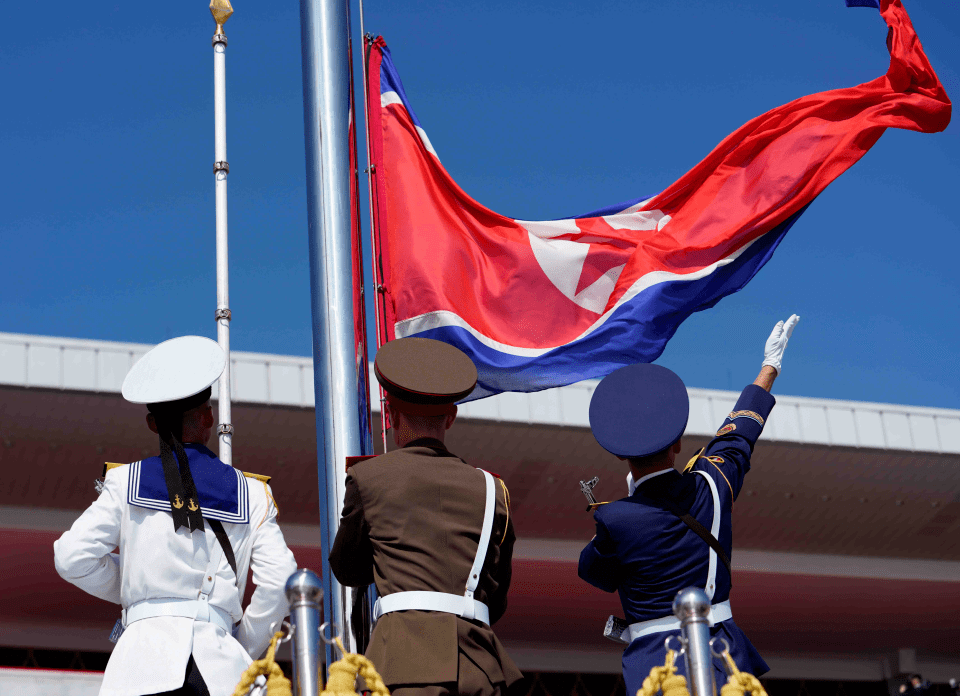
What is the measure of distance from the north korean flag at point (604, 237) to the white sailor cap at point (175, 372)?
1707 millimetres

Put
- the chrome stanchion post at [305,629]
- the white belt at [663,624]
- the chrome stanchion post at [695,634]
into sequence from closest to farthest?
the chrome stanchion post at [305,629], the chrome stanchion post at [695,634], the white belt at [663,624]

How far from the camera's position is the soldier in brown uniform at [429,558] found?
2863 millimetres

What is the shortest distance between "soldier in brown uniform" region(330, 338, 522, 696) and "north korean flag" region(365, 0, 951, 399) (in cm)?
205

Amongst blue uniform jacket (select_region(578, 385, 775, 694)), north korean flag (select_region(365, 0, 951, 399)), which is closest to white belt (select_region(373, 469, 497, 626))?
blue uniform jacket (select_region(578, 385, 775, 694))

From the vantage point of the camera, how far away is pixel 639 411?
11.6ft

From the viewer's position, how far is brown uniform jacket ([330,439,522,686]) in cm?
287

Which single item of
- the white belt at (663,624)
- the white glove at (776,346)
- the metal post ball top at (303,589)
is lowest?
the metal post ball top at (303,589)

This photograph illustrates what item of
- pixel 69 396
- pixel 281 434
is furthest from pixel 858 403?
pixel 69 396

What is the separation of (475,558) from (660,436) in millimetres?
746

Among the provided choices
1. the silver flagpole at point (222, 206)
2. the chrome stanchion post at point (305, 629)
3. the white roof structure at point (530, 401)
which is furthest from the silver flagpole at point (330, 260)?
the white roof structure at point (530, 401)

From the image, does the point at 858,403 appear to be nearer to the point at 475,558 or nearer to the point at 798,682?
the point at 798,682

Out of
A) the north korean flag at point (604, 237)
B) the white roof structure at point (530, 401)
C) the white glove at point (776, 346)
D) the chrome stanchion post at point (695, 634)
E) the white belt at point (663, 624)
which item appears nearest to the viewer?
the chrome stanchion post at point (695, 634)

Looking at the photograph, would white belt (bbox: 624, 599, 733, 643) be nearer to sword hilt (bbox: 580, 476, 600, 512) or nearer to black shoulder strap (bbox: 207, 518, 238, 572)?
sword hilt (bbox: 580, 476, 600, 512)

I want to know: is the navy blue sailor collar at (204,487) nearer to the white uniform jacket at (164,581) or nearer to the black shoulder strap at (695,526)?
the white uniform jacket at (164,581)
